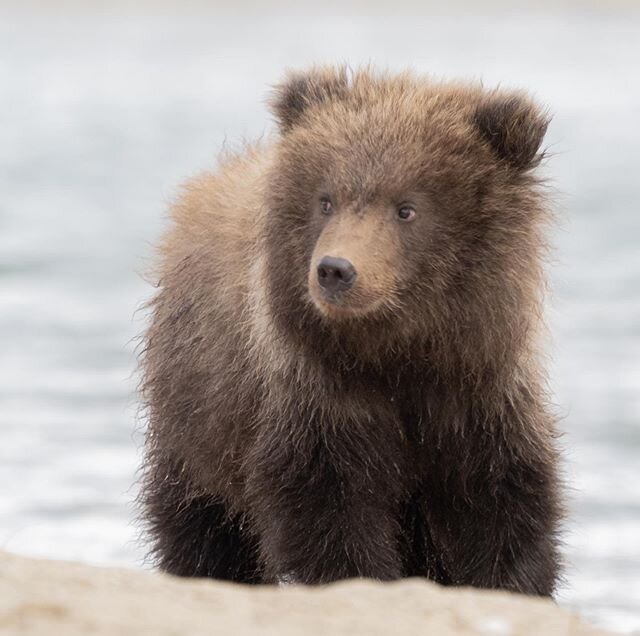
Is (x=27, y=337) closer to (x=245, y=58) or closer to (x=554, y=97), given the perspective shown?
(x=554, y=97)

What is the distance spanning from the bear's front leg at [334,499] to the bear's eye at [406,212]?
90cm

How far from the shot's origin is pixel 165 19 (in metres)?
48.0

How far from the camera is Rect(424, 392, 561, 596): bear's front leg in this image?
24.8 feet

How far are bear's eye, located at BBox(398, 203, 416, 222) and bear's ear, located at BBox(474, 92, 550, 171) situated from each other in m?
0.47

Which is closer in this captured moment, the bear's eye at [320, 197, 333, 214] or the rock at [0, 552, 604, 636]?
the rock at [0, 552, 604, 636]

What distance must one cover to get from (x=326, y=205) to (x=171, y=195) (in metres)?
3.13

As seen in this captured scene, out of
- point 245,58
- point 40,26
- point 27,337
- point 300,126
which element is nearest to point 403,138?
point 300,126

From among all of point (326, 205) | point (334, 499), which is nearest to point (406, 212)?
point (326, 205)

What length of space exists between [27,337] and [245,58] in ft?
70.0

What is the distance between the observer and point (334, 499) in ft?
24.6

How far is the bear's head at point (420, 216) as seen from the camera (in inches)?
281

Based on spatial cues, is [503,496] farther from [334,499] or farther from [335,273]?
[335,273]

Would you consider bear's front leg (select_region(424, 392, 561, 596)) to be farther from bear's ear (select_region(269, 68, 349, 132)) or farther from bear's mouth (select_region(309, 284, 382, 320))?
bear's ear (select_region(269, 68, 349, 132))

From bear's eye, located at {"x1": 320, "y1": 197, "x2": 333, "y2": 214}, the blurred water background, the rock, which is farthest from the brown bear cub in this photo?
the rock
